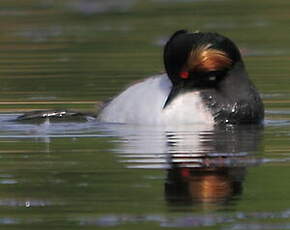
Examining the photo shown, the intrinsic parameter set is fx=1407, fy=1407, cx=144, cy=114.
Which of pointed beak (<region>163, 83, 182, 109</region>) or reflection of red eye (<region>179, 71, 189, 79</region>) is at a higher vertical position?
reflection of red eye (<region>179, 71, 189, 79</region>)

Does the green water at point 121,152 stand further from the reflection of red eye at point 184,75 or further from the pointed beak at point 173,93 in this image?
the reflection of red eye at point 184,75

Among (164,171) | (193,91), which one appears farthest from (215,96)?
(164,171)

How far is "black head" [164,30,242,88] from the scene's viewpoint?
39.3ft

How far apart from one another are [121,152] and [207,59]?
176 centimetres

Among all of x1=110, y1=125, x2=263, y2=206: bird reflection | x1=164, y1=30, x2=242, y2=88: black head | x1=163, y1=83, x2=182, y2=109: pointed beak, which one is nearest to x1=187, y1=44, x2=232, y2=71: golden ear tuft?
x1=164, y1=30, x2=242, y2=88: black head

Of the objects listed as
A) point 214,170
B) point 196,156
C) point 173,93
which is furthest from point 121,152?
point 173,93

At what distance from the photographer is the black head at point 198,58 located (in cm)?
1199

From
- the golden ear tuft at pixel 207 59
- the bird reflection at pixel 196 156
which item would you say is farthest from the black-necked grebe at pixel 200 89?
the bird reflection at pixel 196 156

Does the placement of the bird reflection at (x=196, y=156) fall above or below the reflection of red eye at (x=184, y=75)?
below

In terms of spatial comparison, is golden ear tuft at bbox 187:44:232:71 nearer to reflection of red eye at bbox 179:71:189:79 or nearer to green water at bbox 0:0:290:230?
reflection of red eye at bbox 179:71:189:79

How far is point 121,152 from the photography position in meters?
10.6

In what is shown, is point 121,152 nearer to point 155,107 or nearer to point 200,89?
point 155,107

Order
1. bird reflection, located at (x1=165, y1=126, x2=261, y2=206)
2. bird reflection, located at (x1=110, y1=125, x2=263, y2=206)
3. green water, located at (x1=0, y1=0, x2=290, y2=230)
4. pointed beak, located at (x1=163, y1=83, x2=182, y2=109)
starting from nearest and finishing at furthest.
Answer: green water, located at (x1=0, y1=0, x2=290, y2=230), bird reflection, located at (x1=165, y1=126, x2=261, y2=206), bird reflection, located at (x1=110, y1=125, x2=263, y2=206), pointed beak, located at (x1=163, y1=83, x2=182, y2=109)

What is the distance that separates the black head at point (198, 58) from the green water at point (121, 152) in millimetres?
516
